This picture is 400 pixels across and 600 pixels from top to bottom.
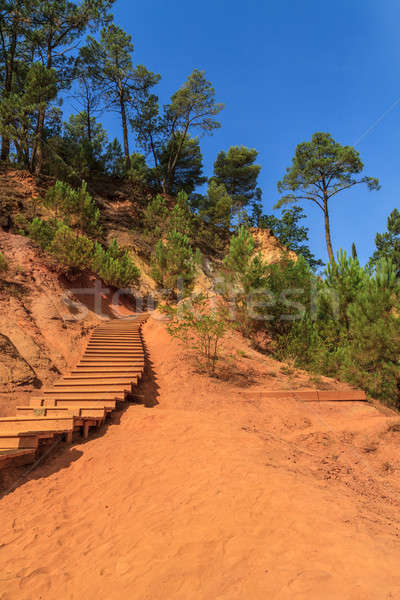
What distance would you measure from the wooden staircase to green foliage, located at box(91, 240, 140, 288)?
4.50 m

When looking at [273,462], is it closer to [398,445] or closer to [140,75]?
[398,445]

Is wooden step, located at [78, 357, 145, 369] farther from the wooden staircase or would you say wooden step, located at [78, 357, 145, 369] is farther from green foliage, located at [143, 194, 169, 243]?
green foliage, located at [143, 194, 169, 243]

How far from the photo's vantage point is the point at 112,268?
1174 centimetres

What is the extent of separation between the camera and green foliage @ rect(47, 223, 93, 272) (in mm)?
10172

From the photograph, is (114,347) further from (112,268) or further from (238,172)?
(238,172)

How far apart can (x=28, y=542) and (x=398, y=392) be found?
284 inches

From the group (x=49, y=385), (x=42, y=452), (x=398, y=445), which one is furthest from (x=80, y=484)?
(x=398, y=445)

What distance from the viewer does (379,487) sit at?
3.31 metres

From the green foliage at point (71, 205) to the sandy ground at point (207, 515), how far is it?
10.6 meters

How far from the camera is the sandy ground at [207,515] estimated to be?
1.56 metres

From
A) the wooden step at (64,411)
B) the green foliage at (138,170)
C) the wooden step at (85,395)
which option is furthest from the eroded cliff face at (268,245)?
the wooden step at (64,411)

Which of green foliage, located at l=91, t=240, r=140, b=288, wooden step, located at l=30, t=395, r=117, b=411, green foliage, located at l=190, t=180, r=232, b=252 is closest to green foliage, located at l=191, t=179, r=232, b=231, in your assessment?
green foliage, located at l=190, t=180, r=232, b=252

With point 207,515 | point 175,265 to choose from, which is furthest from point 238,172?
point 207,515

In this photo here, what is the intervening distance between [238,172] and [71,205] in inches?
729
